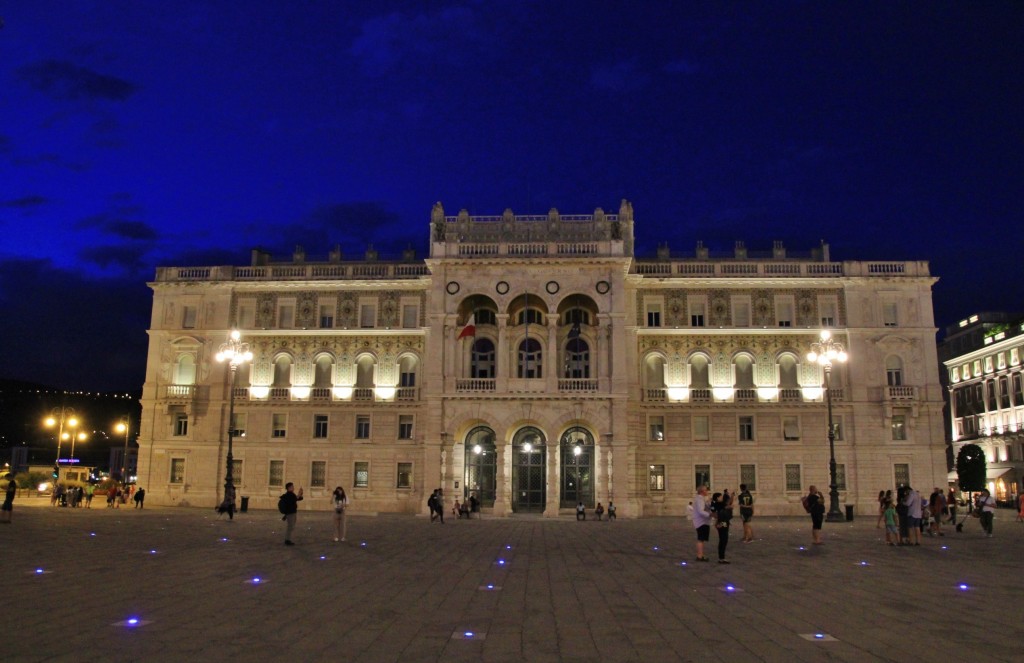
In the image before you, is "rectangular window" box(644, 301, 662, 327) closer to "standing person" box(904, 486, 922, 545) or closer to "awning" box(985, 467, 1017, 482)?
"standing person" box(904, 486, 922, 545)

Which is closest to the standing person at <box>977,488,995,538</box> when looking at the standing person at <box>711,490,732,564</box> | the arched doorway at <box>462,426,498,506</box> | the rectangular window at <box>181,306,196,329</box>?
the standing person at <box>711,490,732,564</box>

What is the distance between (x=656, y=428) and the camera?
52.6 metres

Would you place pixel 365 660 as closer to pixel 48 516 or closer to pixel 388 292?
pixel 48 516

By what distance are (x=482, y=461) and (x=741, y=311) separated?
18.7 meters

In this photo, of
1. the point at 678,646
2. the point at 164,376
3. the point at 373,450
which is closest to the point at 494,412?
the point at 373,450

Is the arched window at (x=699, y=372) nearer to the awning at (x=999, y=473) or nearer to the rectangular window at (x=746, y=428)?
the rectangular window at (x=746, y=428)

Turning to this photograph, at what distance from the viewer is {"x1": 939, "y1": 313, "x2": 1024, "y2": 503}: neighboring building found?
2805 inches

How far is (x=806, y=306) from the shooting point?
5334 cm

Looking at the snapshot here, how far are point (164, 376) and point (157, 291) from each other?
18.8ft

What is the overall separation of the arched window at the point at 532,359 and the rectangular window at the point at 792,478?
52.5ft

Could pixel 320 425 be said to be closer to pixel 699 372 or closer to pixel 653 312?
pixel 653 312

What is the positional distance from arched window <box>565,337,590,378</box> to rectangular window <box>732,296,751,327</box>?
9412 millimetres

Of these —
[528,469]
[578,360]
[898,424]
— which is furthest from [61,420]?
[898,424]

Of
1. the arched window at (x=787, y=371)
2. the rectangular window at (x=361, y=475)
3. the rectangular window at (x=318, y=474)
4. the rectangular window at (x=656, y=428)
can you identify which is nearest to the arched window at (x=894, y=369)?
the arched window at (x=787, y=371)
